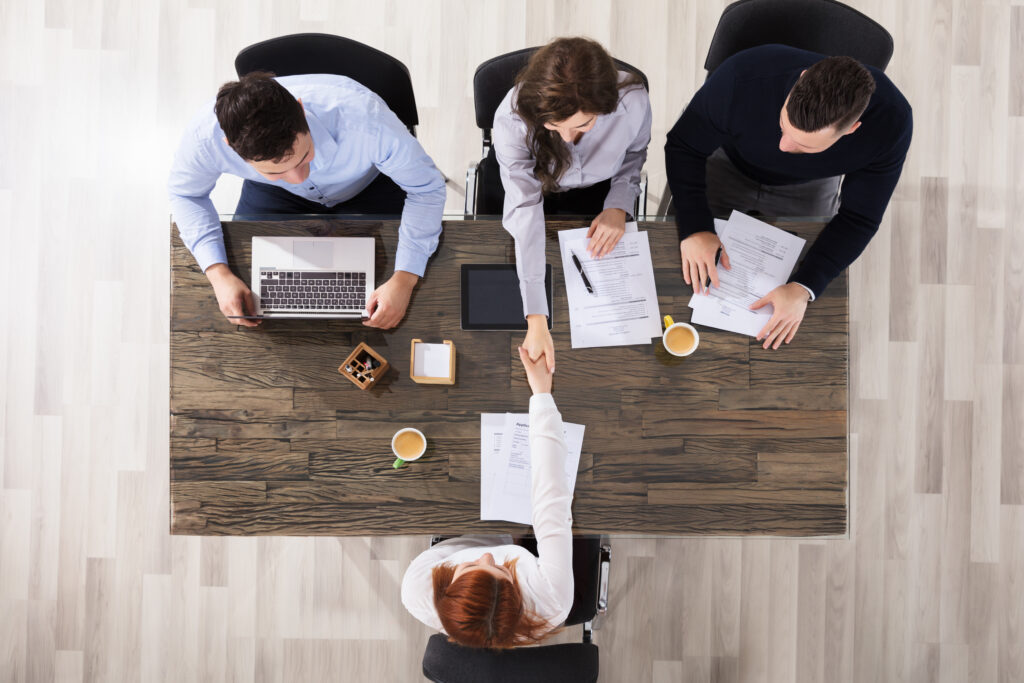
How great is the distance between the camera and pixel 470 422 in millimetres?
1665

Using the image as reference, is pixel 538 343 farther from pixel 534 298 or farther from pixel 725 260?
pixel 725 260

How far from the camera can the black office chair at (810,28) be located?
1.69m

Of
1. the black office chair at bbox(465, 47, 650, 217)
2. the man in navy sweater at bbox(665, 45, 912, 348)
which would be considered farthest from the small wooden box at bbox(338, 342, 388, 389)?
the man in navy sweater at bbox(665, 45, 912, 348)

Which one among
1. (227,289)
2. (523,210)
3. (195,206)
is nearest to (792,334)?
(523,210)

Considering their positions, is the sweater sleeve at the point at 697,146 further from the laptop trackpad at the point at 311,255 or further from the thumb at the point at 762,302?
the laptop trackpad at the point at 311,255

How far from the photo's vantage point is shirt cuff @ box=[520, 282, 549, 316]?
5.32 feet

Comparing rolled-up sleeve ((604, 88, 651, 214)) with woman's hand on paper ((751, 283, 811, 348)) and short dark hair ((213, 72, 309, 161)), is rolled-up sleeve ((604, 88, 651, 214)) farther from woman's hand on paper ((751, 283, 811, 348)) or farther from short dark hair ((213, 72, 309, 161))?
short dark hair ((213, 72, 309, 161))

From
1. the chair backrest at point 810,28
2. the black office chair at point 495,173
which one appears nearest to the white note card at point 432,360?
the black office chair at point 495,173

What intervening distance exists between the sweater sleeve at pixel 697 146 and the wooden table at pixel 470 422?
0.09 meters

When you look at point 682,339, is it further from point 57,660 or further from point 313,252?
point 57,660

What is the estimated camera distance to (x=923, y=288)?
8.20ft

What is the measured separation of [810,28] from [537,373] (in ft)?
4.06

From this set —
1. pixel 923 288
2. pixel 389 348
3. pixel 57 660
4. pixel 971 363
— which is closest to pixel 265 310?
pixel 389 348

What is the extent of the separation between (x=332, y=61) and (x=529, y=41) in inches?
44.8
